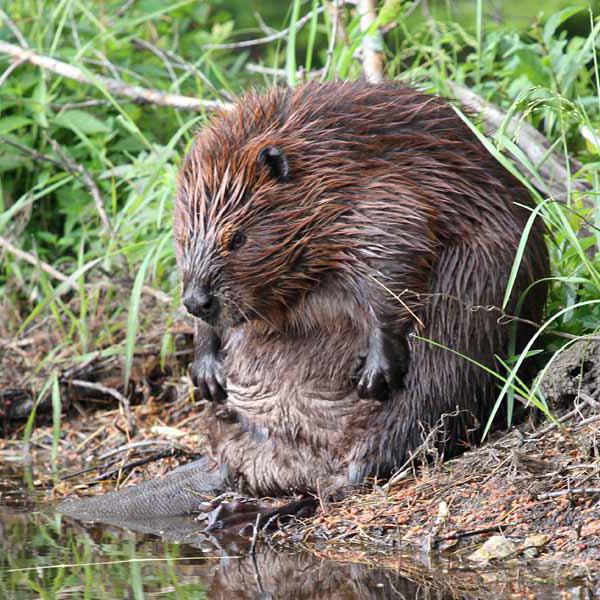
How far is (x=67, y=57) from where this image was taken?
540 cm

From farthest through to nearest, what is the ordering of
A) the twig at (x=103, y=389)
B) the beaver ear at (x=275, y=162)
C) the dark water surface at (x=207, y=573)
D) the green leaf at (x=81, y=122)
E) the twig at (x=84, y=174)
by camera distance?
the green leaf at (x=81, y=122)
the twig at (x=84, y=174)
the twig at (x=103, y=389)
the beaver ear at (x=275, y=162)
the dark water surface at (x=207, y=573)

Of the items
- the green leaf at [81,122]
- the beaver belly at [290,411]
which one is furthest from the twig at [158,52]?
the beaver belly at [290,411]

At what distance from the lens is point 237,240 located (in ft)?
11.0

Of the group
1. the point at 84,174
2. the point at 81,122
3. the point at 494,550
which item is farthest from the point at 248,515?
the point at 81,122

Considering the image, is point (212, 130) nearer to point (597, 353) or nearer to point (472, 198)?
point (472, 198)

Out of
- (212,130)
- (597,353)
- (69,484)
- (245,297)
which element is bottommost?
(69,484)

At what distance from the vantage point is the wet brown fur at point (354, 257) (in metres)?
3.31

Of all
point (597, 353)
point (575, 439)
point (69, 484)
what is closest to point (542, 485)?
point (575, 439)

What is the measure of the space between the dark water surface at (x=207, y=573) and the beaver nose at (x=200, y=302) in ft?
1.87

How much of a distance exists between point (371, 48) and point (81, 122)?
1.40 m

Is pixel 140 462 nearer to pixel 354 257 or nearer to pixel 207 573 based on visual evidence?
pixel 354 257

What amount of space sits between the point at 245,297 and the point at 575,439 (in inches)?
36.3

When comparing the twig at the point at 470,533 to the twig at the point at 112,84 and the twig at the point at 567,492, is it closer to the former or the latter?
the twig at the point at 567,492

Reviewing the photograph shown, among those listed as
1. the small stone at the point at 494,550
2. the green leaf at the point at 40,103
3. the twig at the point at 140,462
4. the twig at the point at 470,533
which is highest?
the green leaf at the point at 40,103
